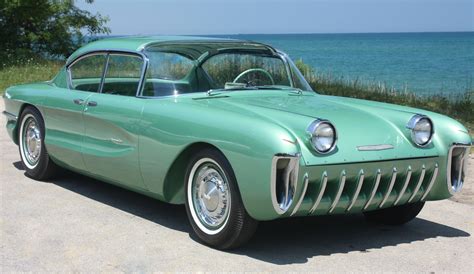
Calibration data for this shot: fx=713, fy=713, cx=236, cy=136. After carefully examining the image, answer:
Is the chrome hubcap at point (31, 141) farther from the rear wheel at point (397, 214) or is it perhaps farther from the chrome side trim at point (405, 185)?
the chrome side trim at point (405, 185)

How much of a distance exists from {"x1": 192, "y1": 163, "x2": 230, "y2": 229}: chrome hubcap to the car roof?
4.17 feet

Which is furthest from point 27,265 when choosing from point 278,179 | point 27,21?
point 27,21

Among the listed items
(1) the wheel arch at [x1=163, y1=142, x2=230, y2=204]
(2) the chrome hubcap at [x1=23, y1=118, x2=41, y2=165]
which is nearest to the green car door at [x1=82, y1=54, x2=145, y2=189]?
(1) the wheel arch at [x1=163, y1=142, x2=230, y2=204]

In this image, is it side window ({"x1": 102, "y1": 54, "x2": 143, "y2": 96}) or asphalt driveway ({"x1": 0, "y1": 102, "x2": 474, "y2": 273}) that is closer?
asphalt driveway ({"x1": 0, "y1": 102, "x2": 474, "y2": 273})

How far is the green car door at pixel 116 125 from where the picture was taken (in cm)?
543

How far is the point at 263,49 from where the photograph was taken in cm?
627

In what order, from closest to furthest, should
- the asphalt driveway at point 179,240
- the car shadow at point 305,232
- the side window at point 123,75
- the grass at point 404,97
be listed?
the asphalt driveway at point 179,240 < the car shadow at point 305,232 < the side window at point 123,75 < the grass at point 404,97

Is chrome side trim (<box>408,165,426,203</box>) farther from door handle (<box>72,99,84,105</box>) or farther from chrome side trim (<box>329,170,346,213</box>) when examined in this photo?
door handle (<box>72,99,84,105</box>)

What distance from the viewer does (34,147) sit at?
6.90 m

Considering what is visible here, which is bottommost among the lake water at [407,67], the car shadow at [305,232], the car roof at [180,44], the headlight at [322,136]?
the lake water at [407,67]

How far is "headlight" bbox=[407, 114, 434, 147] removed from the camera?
4.96m

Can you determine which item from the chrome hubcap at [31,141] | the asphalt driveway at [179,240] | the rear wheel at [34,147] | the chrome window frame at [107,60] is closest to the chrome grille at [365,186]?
the asphalt driveway at [179,240]

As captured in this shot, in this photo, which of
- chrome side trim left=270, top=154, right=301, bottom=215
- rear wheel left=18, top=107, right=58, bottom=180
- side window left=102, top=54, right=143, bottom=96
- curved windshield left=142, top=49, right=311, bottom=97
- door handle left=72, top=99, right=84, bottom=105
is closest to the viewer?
chrome side trim left=270, top=154, right=301, bottom=215

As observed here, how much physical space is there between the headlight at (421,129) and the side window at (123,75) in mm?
2158
